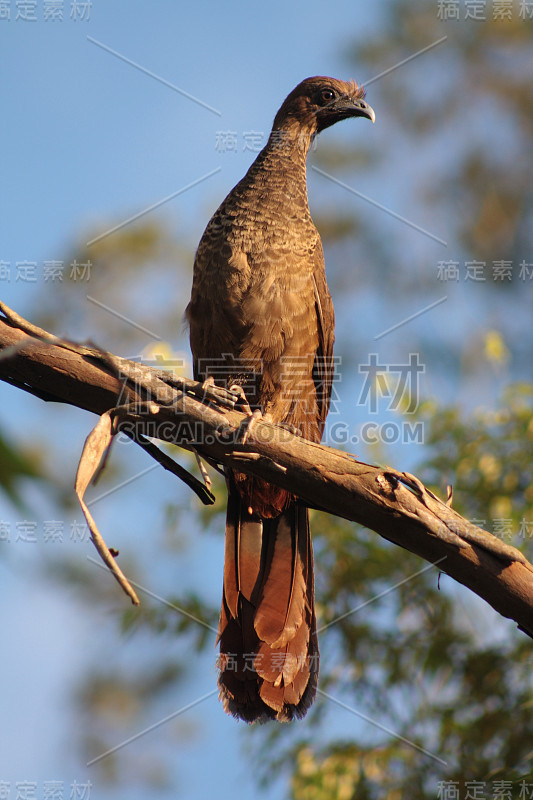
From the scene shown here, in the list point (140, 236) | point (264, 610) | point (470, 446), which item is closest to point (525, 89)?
point (140, 236)

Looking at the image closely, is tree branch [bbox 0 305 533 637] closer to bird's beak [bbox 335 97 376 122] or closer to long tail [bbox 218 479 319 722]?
long tail [bbox 218 479 319 722]

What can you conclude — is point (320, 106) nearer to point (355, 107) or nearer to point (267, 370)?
point (355, 107)

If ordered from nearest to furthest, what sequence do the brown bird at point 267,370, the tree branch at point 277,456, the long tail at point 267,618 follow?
the tree branch at point 277,456 → the long tail at point 267,618 → the brown bird at point 267,370

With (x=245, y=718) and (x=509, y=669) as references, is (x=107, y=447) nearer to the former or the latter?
(x=245, y=718)

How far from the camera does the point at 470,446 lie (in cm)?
437

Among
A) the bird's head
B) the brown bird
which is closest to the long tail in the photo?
the brown bird

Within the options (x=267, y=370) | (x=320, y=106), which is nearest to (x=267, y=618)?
(x=267, y=370)

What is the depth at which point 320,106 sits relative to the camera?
418 cm

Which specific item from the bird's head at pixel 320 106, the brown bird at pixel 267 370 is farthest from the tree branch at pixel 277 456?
the bird's head at pixel 320 106

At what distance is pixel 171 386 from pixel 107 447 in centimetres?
29

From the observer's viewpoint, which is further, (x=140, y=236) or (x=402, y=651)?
(x=140, y=236)

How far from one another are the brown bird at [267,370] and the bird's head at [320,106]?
1.75 feet

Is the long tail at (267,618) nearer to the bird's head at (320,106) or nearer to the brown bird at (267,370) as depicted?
the brown bird at (267,370)

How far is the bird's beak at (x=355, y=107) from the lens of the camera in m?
4.16
